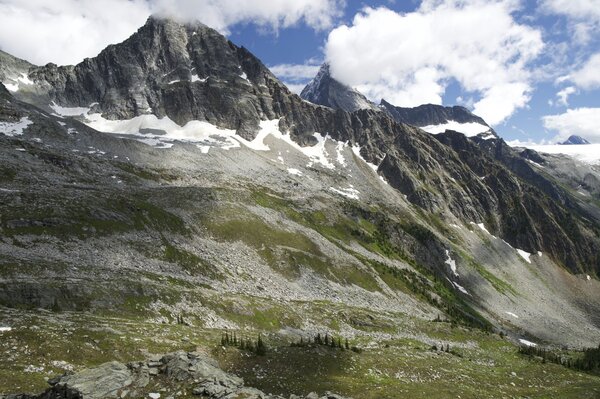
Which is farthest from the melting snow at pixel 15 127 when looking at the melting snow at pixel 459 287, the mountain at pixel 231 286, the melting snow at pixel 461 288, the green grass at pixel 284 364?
the melting snow at pixel 461 288

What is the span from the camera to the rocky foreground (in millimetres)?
22062

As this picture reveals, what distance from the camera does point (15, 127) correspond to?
163500mm

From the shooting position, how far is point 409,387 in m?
37.2

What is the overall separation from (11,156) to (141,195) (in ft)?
140

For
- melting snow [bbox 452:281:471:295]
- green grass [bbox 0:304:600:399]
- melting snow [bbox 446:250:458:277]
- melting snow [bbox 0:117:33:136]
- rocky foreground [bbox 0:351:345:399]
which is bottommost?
green grass [bbox 0:304:600:399]

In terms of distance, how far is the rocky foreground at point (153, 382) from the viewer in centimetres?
2206

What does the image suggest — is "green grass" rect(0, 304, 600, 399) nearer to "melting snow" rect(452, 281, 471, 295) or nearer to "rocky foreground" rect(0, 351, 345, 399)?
"rocky foreground" rect(0, 351, 345, 399)

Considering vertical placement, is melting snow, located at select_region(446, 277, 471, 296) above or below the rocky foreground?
above

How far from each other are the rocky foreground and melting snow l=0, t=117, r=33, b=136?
16172 centimetres

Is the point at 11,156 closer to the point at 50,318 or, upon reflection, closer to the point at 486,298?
the point at 50,318

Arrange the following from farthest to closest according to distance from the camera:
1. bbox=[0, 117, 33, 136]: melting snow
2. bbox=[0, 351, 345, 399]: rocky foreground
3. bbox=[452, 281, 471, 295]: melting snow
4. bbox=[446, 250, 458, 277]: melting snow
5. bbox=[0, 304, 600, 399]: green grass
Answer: bbox=[446, 250, 458, 277]: melting snow, bbox=[452, 281, 471, 295]: melting snow, bbox=[0, 117, 33, 136]: melting snow, bbox=[0, 304, 600, 399]: green grass, bbox=[0, 351, 345, 399]: rocky foreground

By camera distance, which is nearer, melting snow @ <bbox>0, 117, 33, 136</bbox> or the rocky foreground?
the rocky foreground

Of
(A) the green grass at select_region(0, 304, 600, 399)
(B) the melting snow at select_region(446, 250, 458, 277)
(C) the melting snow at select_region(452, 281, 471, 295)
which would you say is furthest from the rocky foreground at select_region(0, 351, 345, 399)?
(B) the melting snow at select_region(446, 250, 458, 277)

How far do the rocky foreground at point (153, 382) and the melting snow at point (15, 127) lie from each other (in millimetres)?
161719
